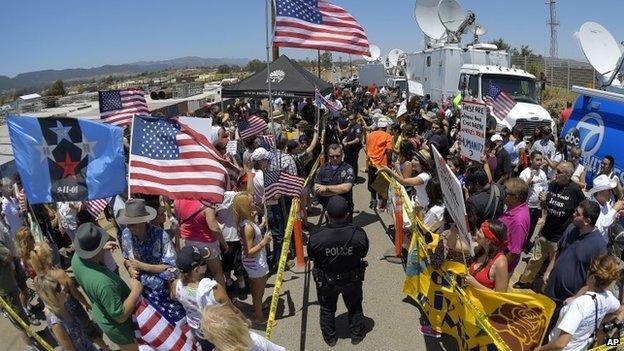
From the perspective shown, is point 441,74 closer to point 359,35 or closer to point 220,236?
point 359,35

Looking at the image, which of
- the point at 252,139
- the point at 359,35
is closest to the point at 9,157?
the point at 252,139

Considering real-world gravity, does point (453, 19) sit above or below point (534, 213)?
above

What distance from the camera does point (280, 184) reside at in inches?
268

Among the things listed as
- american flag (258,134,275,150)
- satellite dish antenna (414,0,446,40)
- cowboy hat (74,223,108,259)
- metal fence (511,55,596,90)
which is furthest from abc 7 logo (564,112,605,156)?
metal fence (511,55,596,90)

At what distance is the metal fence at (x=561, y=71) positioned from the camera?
92.7 ft

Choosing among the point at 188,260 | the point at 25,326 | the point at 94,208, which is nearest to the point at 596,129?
the point at 188,260

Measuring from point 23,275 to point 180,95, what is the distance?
29.1m

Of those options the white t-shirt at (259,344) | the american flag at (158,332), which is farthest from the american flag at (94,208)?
the white t-shirt at (259,344)

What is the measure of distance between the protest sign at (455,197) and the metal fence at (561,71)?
26.5 meters

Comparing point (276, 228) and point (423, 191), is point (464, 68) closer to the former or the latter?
point (423, 191)

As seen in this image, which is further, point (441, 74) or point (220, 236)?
point (441, 74)

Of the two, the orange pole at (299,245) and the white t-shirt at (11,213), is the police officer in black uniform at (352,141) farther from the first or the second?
the white t-shirt at (11,213)

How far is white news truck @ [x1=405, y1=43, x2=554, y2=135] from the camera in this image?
45.8 feet

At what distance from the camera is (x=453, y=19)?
21297mm
